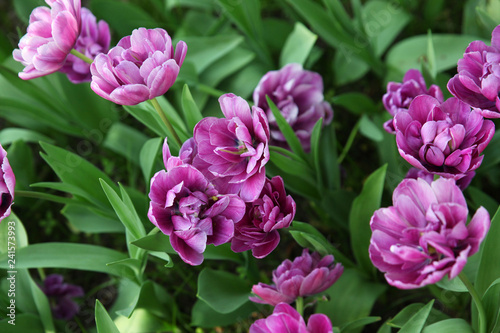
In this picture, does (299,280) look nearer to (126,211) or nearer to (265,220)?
(265,220)

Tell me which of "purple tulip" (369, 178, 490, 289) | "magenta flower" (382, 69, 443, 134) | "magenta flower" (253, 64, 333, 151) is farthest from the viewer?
"magenta flower" (253, 64, 333, 151)

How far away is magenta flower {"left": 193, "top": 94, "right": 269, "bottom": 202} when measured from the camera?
988 millimetres

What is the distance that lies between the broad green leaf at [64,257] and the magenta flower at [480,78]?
2.70 ft

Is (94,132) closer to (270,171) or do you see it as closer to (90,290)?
(90,290)

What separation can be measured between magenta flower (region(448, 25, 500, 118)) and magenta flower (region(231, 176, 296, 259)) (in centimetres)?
38

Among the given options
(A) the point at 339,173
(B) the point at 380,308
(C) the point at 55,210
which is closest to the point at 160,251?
(A) the point at 339,173

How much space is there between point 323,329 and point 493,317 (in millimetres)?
383

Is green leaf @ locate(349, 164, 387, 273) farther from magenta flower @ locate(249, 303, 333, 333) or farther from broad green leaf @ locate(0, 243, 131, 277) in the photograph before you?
broad green leaf @ locate(0, 243, 131, 277)

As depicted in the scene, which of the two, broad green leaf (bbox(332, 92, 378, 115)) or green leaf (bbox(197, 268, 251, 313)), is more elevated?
broad green leaf (bbox(332, 92, 378, 115))

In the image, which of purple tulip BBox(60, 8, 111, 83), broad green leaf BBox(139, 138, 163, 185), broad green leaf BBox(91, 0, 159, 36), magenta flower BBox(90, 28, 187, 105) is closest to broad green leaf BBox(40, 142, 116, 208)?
broad green leaf BBox(139, 138, 163, 185)

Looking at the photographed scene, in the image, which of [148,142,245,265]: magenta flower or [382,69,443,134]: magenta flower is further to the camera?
[382,69,443,134]: magenta flower

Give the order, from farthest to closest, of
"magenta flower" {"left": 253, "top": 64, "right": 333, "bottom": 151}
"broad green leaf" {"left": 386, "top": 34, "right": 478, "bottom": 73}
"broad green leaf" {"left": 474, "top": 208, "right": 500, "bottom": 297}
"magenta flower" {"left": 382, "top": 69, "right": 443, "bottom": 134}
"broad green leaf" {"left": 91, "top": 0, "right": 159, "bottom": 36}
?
"broad green leaf" {"left": 91, "top": 0, "right": 159, "bottom": 36} → "broad green leaf" {"left": 386, "top": 34, "right": 478, "bottom": 73} → "magenta flower" {"left": 253, "top": 64, "right": 333, "bottom": 151} → "magenta flower" {"left": 382, "top": 69, "right": 443, "bottom": 134} → "broad green leaf" {"left": 474, "top": 208, "right": 500, "bottom": 297}

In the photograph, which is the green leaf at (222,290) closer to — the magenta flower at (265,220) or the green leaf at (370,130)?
the magenta flower at (265,220)

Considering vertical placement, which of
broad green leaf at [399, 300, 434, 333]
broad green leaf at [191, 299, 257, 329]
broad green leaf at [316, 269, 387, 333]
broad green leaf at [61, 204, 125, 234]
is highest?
broad green leaf at [399, 300, 434, 333]
